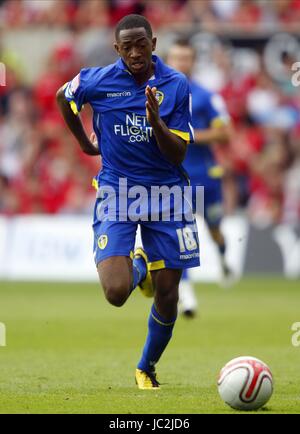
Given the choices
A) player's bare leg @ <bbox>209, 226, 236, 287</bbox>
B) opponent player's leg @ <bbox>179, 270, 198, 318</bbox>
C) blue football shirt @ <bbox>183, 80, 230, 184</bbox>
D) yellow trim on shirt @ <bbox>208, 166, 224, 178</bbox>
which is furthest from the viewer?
player's bare leg @ <bbox>209, 226, 236, 287</bbox>

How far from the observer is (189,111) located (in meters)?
7.79

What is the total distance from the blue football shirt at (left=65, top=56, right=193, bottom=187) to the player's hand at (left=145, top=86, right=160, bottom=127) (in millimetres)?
342

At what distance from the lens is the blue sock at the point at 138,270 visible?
7871mm

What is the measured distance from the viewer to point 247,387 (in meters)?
6.66

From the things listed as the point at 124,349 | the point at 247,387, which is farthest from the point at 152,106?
the point at 124,349

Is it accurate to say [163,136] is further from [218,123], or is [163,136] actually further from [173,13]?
[173,13]

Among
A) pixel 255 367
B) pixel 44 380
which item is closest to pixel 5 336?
pixel 44 380

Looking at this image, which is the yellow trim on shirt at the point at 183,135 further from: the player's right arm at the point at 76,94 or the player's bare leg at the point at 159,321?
the player's bare leg at the point at 159,321

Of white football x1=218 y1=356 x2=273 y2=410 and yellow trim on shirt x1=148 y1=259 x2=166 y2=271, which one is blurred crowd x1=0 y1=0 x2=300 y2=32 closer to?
yellow trim on shirt x1=148 y1=259 x2=166 y2=271

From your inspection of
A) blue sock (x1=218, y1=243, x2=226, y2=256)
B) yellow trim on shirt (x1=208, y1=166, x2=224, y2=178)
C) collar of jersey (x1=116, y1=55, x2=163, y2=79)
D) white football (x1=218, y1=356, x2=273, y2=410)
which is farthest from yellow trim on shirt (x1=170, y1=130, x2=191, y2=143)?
blue sock (x1=218, y1=243, x2=226, y2=256)

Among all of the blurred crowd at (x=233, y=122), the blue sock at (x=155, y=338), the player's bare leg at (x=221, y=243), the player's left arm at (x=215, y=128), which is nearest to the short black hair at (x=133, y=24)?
the blue sock at (x=155, y=338)

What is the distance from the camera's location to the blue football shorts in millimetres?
7684

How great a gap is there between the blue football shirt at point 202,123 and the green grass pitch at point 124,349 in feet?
5.97

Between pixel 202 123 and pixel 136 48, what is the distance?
586 cm
